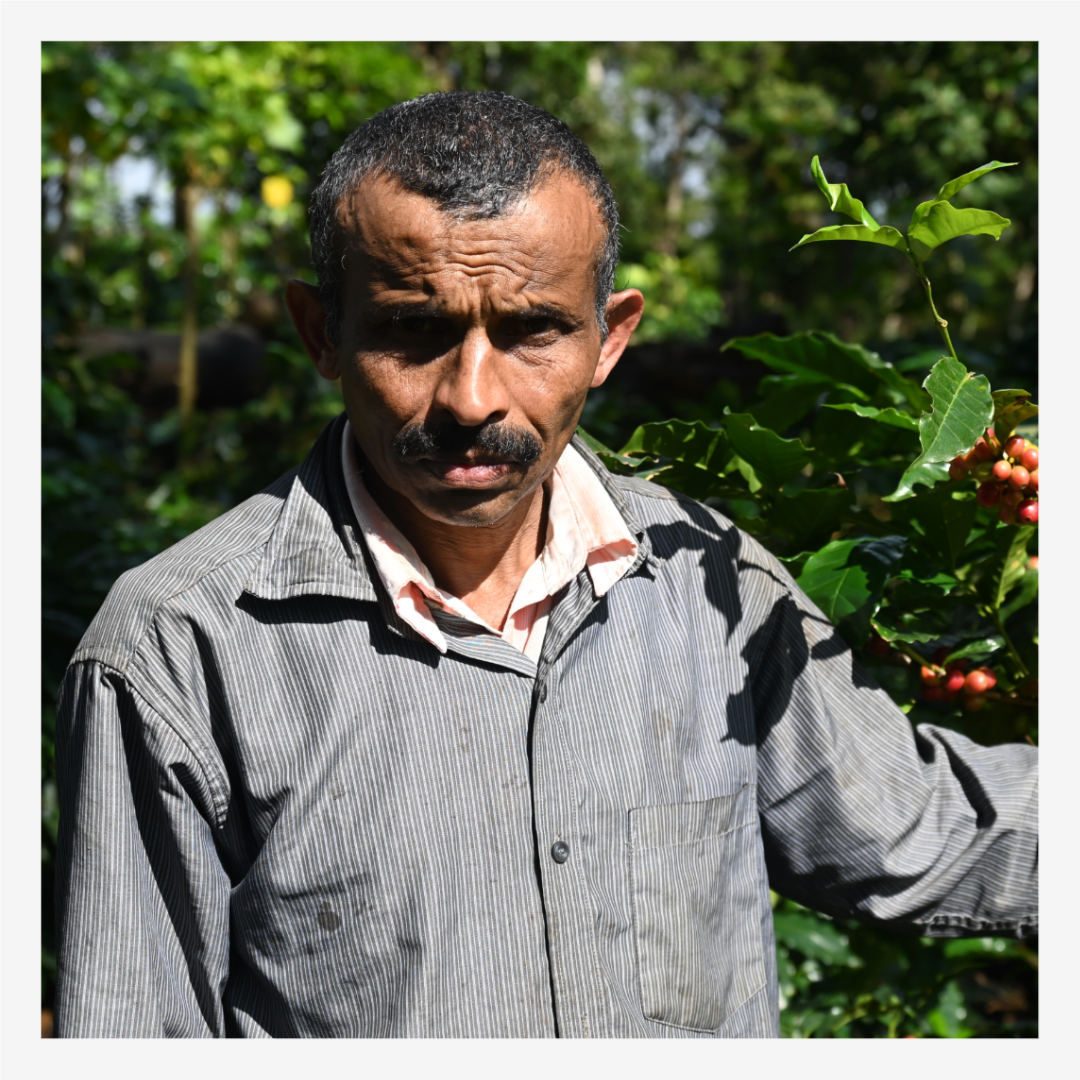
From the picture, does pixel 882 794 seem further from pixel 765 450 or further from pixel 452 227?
pixel 452 227

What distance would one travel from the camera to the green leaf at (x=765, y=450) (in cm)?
136

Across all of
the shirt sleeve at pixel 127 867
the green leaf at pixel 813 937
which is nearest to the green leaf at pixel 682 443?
the shirt sleeve at pixel 127 867

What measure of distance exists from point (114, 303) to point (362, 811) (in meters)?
9.19

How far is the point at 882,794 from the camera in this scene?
134 centimetres

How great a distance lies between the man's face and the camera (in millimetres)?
1111

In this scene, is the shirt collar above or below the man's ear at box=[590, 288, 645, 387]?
below

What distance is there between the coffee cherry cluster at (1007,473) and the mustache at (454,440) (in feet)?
1.63

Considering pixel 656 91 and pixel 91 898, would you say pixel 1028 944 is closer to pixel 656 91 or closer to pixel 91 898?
pixel 91 898

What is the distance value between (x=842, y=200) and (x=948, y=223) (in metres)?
0.11

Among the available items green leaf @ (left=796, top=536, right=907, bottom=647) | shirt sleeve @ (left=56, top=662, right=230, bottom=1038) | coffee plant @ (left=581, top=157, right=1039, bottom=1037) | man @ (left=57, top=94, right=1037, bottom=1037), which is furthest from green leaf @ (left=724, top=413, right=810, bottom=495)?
shirt sleeve @ (left=56, top=662, right=230, bottom=1038)

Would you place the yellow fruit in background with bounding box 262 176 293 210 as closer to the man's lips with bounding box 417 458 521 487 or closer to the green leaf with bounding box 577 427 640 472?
the green leaf with bounding box 577 427 640 472

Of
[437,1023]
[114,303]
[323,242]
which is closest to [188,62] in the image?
[114,303]

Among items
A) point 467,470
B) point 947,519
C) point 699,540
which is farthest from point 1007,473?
point 467,470

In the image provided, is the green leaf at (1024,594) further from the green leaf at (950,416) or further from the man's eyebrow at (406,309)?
the man's eyebrow at (406,309)
